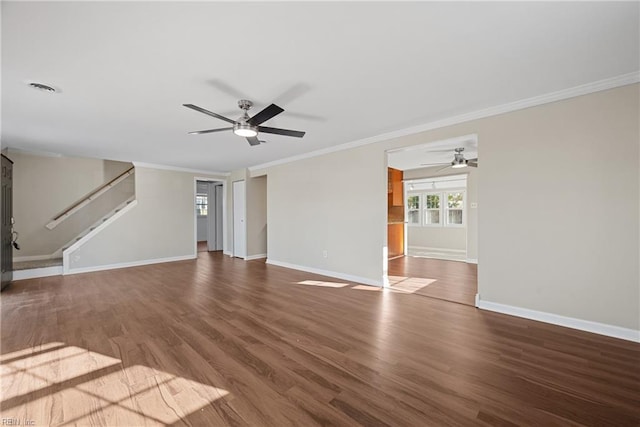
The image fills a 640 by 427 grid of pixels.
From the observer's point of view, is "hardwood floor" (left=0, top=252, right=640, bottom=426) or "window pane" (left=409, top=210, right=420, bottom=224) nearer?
"hardwood floor" (left=0, top=252, right=640, bottom=426)

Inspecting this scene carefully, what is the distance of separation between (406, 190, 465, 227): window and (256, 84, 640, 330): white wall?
5.67 metres

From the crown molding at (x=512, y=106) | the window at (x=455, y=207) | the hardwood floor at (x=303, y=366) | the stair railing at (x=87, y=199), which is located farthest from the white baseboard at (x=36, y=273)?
the window at (x=455, y=207)

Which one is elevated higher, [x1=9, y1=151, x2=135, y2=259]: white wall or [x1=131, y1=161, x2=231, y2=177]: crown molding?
[x1=131, y1=161, x2=231, y2=177]: crown molding

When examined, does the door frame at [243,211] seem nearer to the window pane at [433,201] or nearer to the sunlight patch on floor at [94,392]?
the sunlight patch on floor at [94,392]

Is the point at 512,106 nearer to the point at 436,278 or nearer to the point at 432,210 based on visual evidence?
the point at 436,278

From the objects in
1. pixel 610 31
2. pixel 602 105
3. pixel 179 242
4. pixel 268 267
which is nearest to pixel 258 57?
pixel 610 31

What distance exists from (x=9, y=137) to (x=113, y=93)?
10.8 ft

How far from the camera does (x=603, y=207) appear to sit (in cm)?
264

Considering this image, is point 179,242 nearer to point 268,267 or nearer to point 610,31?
point 268,267

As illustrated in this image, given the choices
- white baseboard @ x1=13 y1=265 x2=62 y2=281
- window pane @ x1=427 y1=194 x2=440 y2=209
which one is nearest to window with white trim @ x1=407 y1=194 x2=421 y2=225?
window pane @ x1=427 y1=194 x2=440 y2=209

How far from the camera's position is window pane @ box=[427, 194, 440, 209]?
29.9 feet

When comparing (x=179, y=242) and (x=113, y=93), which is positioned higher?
(x=113, y=93)

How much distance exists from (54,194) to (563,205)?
9.36 meters

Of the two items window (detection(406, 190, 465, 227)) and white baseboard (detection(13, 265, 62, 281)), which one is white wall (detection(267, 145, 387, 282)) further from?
window (detection(406, 190, 465, 227))
